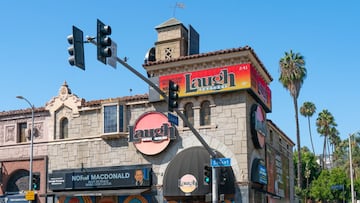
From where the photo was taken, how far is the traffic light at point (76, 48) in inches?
618

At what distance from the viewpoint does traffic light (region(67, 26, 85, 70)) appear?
1569cm

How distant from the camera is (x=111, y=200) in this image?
114 feet

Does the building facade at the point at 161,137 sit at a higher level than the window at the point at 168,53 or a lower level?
lower

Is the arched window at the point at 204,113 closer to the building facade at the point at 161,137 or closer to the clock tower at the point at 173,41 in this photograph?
the building facade at the point at 161,137

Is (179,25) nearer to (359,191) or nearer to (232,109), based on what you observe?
(232,109)

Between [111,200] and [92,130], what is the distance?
5024 millimetres

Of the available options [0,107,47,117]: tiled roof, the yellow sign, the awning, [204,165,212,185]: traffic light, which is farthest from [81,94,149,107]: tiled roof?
[204,165,212,185]: traffic light

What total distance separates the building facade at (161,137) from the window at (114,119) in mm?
67

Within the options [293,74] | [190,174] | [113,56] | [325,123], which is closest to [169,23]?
[190,174]

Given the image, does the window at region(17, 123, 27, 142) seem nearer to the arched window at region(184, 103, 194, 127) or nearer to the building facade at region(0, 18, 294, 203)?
the building facade at region(0, 18, 294, 203)

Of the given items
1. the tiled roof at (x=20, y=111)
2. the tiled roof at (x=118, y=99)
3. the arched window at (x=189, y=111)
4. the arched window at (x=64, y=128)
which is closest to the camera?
the arched window at (x=189, y=111)

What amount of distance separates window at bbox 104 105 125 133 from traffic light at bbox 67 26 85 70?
1953 cm

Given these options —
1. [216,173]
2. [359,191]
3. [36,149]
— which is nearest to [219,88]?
[216,173]

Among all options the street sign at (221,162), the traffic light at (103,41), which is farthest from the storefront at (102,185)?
the traffic light at (103,41)
